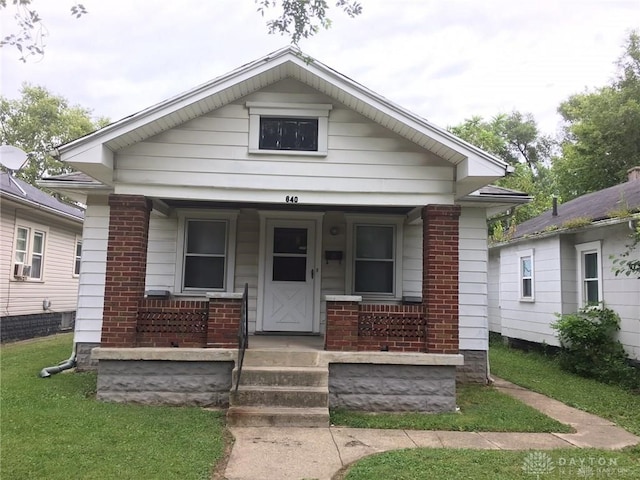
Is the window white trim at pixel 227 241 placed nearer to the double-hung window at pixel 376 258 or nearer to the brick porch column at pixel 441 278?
the double-hung window at pixel 376 258

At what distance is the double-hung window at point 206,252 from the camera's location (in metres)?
8.44

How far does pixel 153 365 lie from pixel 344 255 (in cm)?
371

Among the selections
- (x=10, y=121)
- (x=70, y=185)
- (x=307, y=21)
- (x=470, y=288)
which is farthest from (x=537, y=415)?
(x=10, y=121)

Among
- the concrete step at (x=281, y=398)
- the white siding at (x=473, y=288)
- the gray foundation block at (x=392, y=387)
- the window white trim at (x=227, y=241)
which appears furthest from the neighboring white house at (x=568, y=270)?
the window white trim at (x=227, y=241)

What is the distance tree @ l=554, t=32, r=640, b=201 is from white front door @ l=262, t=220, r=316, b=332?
1986 centimetres

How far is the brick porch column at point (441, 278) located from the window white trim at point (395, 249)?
5.88 ft

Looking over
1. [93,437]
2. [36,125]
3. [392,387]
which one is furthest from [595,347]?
[36,125]

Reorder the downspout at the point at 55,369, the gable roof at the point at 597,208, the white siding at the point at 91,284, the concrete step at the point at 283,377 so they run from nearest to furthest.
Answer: the concrete step at the point at 283,377
the downspout at the point at 55,369
the white siding at the point at 91,284
the gable roof at the point at 597,208

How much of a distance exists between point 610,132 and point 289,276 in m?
21.3

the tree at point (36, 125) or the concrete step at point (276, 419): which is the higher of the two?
the tree at point (36, 125)

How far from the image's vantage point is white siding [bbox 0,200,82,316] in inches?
476

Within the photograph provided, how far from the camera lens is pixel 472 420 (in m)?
5.86

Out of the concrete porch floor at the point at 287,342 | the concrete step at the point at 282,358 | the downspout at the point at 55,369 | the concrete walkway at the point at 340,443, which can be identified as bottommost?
the concrete walkway at the point at 340,443

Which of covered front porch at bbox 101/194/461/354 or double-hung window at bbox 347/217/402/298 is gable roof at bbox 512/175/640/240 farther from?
double-hung window at bbox 347/217/402/298
